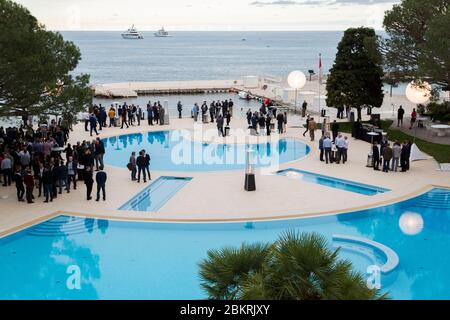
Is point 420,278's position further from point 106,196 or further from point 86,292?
point 106,196

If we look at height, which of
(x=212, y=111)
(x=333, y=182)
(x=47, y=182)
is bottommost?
(x=333, y=182)

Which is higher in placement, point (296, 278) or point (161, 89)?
point (161, 89)

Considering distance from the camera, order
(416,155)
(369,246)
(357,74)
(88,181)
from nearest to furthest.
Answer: (369,246) → (88,181) → (416,155) → (357,74)

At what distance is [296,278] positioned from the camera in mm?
5949

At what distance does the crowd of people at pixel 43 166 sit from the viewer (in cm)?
1802

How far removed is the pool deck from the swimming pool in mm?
431

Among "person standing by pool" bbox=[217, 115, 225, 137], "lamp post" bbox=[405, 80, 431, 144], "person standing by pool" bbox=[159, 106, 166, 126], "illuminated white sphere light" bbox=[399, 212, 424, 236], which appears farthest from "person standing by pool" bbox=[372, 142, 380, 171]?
"person standing by pool" bbox=[159, 106, 166, 126]

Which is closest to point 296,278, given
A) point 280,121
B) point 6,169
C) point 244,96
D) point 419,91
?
point 6,169

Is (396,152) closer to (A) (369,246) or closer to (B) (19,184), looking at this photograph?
(A) (369,246)

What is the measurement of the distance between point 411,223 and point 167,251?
7.14 m

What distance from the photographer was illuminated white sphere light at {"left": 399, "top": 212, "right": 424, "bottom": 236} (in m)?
15.9

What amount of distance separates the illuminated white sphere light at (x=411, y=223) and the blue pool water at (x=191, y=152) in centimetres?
748

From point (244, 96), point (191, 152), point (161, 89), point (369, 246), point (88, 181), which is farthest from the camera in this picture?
point (161, 89)

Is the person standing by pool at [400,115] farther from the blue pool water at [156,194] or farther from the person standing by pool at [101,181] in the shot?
the person standing by pool at [101,181]
